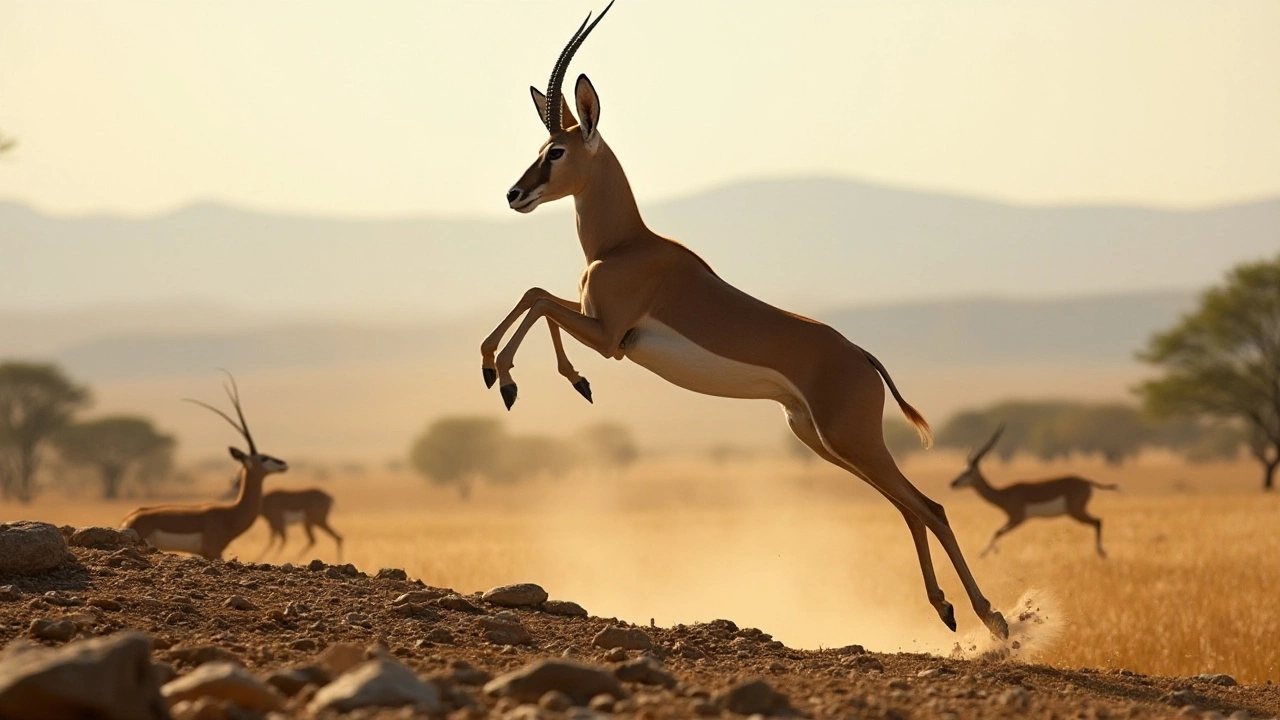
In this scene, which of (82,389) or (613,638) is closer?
(613,638)

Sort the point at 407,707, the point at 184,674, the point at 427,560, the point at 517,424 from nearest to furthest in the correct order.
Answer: the point at 407,707 < the point at 184,674 < the point at 427,560 < the point at 517,424

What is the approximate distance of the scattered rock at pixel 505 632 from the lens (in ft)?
30.8

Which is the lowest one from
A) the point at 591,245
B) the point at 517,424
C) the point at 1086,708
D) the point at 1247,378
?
the point at 1086,708

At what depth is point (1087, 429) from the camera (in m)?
102

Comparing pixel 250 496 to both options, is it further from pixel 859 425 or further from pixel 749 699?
pixel 749 699

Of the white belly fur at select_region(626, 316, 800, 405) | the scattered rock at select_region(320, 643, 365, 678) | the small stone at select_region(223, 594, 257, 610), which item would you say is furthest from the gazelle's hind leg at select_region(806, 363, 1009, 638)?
the scattered rock at select_region(320, 643, 365, 678)

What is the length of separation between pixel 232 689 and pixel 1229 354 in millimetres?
59688

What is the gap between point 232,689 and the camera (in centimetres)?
620

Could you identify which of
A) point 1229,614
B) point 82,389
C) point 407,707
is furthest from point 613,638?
point 82,389

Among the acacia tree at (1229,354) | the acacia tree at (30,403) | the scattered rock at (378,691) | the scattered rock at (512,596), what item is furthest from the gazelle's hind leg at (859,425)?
the acacia tree at (30,403)

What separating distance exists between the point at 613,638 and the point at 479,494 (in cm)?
7672

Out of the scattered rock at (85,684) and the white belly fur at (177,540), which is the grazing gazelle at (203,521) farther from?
the scattered rock at (85,684)

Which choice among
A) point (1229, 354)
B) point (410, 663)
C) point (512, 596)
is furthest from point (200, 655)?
point (1229, 354)

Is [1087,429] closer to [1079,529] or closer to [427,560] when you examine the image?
[1079,529]
